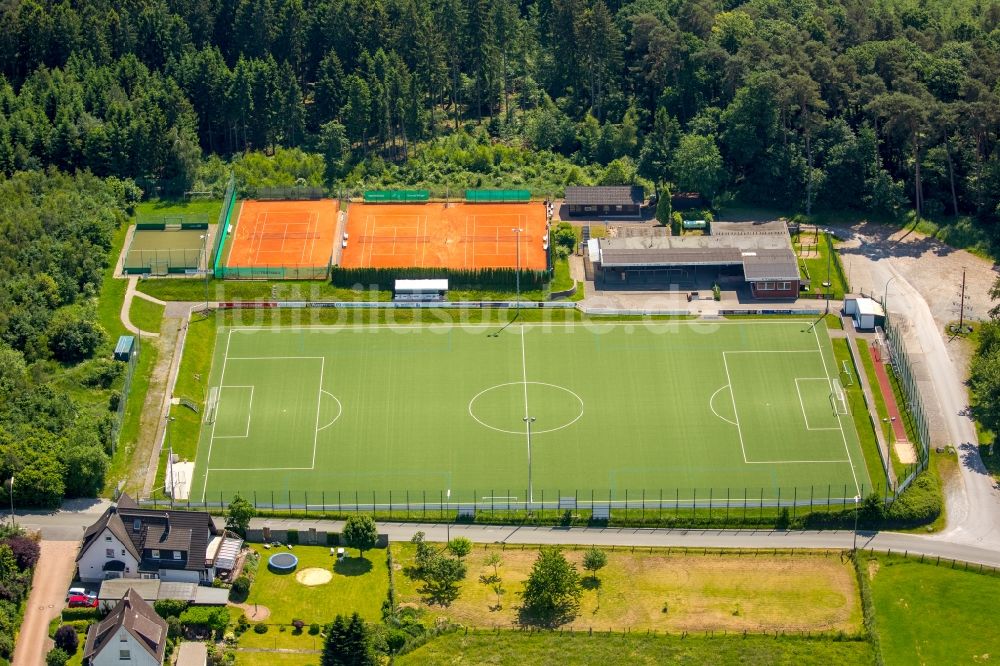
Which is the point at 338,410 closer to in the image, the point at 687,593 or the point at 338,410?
the point at 338,410

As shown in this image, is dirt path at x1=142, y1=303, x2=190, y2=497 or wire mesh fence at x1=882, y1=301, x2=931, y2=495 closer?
dirt path at x1=142, y1=303, x2=190, y2=497

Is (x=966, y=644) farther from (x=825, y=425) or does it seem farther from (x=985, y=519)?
(x=825, y=425)

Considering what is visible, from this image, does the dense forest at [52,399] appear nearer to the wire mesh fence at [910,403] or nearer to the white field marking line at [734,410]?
the white field marking line at [734,410]

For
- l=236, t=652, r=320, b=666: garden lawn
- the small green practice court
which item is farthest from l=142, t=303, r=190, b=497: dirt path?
l=236, t=652, r=320, b=666: garden lawn

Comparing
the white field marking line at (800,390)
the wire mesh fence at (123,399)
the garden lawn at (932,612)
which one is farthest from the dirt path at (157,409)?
the garden lawn at (932,612)

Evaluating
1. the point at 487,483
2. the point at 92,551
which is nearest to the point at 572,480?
the point at 487,483

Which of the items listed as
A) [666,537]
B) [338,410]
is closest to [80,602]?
[338,410]

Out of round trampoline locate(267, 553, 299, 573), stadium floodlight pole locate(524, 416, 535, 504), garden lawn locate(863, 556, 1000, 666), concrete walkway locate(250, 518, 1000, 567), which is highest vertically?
stadium floodlight pole locate(524, 416, 535, 504)

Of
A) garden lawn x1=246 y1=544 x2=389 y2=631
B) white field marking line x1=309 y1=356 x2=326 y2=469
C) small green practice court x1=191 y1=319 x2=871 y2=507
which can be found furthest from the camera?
white field marking line x1=309 y1=356 x2=326 y2=469

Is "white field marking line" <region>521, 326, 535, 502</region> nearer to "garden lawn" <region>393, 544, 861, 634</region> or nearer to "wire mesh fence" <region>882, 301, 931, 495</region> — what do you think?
"garden lawn" <region>393, 544, 861, 634</region>
